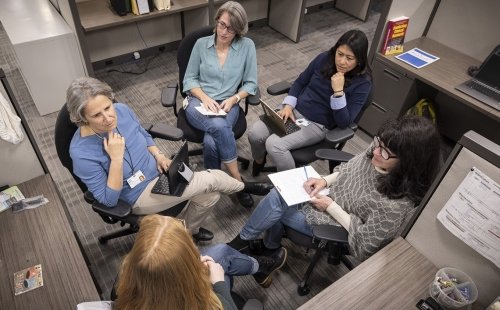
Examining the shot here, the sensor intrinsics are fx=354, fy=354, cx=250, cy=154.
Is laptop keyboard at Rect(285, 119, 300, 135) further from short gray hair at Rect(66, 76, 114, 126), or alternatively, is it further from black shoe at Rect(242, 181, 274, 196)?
short gray hair at Rect(66, 76, 114, 126)

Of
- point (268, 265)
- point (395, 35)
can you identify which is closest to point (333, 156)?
A: point (268, 265)

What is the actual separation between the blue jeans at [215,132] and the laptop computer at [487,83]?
61.2 inches

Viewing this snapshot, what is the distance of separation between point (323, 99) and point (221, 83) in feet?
2.27

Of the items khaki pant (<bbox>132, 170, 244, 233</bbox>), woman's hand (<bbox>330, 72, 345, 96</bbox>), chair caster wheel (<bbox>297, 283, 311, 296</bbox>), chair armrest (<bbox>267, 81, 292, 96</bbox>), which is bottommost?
chair caster wheel (<bbox>297, 283, 311, 296</bbox>)

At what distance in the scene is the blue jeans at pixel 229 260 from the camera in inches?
61.9

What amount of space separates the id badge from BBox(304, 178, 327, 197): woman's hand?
33.7 inches

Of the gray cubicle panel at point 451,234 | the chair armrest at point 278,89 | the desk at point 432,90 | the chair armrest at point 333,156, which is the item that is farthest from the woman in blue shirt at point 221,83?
the gray cubicle panel at point 451,234

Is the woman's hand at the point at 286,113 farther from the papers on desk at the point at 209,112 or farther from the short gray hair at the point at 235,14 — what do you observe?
the short gray hair at the point at 235,14

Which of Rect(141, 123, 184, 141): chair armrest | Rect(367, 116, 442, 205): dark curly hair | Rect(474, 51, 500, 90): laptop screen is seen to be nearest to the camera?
Rect(367, 116, 442, 205): dark curly hair

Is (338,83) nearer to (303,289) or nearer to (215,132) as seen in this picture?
(215,132)

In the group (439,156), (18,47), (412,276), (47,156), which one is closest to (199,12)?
(18,47)

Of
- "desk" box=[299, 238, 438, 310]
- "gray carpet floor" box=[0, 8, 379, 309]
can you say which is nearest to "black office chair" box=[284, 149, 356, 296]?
"gray carpet floor" box=[0, 8, 379, 309]

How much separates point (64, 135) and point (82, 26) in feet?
5.10

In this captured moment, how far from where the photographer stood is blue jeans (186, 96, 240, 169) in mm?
2256
